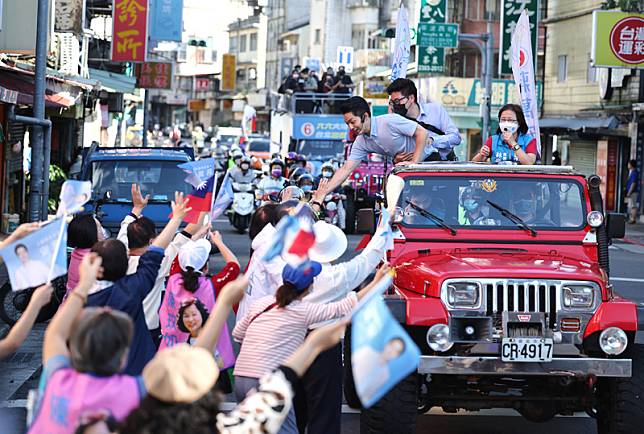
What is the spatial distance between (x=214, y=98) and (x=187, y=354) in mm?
113094

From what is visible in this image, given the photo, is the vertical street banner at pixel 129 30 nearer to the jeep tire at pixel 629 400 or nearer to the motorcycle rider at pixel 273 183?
the motorcycle rider at pixel 273 183

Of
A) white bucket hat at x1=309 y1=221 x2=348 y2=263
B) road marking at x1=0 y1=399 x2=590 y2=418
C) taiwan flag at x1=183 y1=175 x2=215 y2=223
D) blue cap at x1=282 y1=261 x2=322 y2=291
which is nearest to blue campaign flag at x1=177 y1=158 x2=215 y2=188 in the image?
taiwan flag at x1=183 y1=175 x2=215 y2=223

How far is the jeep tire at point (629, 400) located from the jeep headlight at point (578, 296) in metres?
0.41

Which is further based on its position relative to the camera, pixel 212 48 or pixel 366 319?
pixel 212 48

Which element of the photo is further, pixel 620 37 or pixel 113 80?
pixel 113 80

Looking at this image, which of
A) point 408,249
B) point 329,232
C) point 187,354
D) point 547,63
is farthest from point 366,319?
point 547,63

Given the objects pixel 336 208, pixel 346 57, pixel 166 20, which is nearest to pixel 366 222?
pixel 336 208

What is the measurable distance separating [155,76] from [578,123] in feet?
43.7

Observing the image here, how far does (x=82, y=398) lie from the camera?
468 cm

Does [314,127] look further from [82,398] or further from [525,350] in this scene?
[82,398]

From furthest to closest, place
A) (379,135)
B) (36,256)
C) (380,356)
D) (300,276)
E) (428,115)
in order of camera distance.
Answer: (428,115), (379,135), (300,276), (36,256), (380,356)

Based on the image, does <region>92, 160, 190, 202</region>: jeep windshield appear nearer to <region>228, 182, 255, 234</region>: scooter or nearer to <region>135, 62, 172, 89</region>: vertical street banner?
<region>228, 182, 255, 234</region>: scooter

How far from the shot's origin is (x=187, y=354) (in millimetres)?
4527

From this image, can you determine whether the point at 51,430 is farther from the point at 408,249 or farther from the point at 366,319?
the point at 408,249
